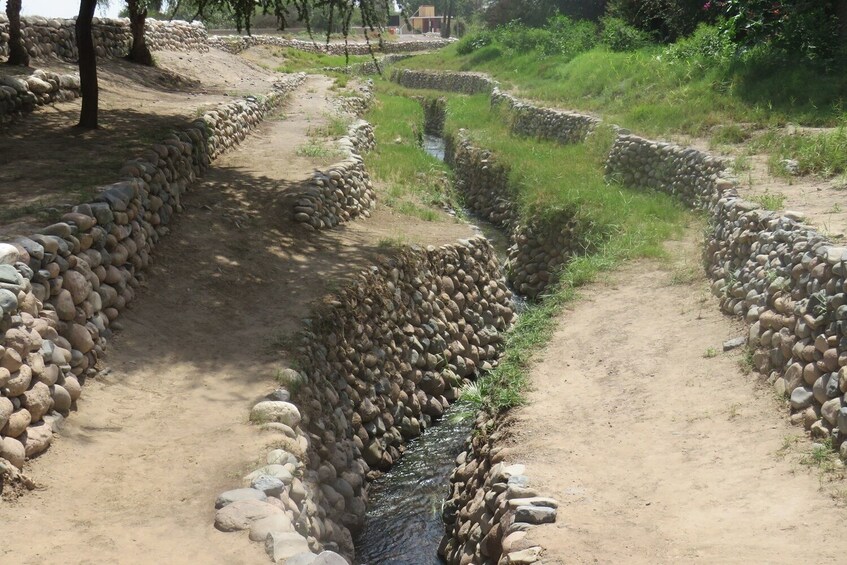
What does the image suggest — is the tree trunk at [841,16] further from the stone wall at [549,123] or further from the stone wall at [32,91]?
the stone wall at [32,91]

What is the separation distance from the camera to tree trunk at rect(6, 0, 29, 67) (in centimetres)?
1603

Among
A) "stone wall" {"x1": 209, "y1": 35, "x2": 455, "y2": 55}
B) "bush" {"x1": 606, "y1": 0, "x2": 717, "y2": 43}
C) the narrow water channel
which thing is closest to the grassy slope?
"bush" {"x1": 606, "y1": 0, "x2": 717, "y2": 43}

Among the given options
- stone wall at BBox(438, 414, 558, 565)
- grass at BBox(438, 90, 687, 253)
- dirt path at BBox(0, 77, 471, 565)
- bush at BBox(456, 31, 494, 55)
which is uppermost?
bush at BBox(456, 31, 494, 55)

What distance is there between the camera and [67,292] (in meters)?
8.14

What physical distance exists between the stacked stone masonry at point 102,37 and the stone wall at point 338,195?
19.1 ft

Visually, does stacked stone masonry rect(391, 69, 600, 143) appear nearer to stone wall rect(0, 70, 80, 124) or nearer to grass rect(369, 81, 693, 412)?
grass rect(369, 81, 693, 412)

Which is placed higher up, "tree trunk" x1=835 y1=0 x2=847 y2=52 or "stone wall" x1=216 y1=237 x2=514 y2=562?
"tree trunk" x1=835 y1=0 x2=847 y2=52

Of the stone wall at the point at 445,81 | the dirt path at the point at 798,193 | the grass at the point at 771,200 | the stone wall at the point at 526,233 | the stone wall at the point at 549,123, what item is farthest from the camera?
the stone wall at the point at 445,81

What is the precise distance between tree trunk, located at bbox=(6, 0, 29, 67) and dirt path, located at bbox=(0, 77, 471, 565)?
413cm

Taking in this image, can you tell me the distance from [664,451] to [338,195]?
8080 mm

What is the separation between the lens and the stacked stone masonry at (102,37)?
693 inches

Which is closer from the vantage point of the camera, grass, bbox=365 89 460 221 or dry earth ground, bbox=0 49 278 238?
dry earth ground, bbox=0 49 278 238

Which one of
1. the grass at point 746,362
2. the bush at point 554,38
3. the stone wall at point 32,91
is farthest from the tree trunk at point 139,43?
the grass at point 746,362

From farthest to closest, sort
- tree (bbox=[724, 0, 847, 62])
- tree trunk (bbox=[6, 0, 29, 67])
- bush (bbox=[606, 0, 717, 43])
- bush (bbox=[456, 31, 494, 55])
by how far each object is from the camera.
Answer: bush (bbox=[456, 31, 494, 55]), bush (bbox=[606, 0, 717, 43]), tree (bbox=[724, 0, 847, 62]), tree trunk (bbox=[6, 0, 29, 67])
